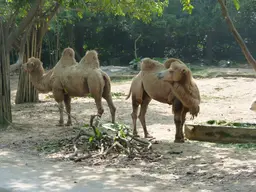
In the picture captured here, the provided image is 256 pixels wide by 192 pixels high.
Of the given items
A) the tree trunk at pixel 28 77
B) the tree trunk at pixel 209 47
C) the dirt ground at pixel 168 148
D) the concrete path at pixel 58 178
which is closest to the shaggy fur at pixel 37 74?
the dirt ground at pixel 168 148

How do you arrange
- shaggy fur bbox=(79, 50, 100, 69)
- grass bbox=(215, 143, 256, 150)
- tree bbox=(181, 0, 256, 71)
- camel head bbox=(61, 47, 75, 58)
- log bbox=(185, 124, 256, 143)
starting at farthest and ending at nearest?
1. camel head bbox=(61, 47, 75, 58)
2. shaggy fur bbox=(79, 50, 100, 69)
3. log bbox=(185, 124, 256, 143)
4. grass bbox=(215, 143, 256, 150)
5. tree bbox=(181, 0, 256, 71)

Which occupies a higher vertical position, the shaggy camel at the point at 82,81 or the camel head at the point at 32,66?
the camel head at the point at 32,66

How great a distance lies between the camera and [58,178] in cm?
636

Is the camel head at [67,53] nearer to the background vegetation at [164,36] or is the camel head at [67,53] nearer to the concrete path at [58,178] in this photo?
the concrete path at [58,178]

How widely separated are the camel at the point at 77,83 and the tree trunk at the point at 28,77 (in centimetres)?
377

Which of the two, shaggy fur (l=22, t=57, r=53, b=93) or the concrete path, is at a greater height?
shaggy fur (l=22, t=57, r=53, b=93)

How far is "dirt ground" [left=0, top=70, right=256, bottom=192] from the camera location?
616 centimetres

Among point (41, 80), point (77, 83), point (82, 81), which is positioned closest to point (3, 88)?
point (41, 80)

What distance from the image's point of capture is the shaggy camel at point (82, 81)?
35.0 feet

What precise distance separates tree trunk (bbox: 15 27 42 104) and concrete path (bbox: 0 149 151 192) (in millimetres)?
8059

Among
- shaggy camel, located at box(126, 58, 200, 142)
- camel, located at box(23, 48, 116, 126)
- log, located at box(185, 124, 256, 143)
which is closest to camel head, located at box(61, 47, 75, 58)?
camel, located at box(23, 48, 116, 126)

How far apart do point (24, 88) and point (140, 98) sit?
6832 mm

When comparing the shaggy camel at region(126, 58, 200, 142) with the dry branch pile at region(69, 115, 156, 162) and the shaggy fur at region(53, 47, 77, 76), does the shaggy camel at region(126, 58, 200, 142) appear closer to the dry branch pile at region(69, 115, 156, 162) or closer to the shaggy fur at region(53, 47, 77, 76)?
the dry branch pile at region(69, 115, 156, 162)

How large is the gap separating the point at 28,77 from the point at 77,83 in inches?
190
